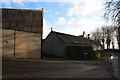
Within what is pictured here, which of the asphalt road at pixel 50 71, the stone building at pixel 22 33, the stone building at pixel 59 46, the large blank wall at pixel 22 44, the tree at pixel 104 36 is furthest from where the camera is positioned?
the tree at pixel 104 36

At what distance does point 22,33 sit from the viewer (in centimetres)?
2002

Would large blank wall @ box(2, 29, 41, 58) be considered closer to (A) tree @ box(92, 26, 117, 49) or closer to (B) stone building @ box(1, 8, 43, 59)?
(B) stone building @ box(1, 8, 43, 59)

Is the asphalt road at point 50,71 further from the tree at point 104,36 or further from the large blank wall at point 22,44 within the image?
the tree at point 104,36

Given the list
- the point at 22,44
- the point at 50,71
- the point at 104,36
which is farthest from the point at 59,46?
the point at 104,36

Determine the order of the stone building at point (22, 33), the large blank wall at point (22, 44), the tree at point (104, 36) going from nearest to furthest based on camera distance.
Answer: the large blank wall at point (22, 44), the stone building at point (22, 33), the tree at point (104, 36)

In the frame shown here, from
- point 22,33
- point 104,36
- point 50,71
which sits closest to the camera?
point 50,71

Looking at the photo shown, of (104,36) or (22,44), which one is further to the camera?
(104,36)

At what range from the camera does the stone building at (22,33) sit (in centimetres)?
1856

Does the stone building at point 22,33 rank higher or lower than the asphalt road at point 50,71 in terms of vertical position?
higher

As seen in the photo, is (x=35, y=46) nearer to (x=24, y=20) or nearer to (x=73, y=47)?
(x=24, y=20)

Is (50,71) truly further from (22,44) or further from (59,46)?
(59,46)

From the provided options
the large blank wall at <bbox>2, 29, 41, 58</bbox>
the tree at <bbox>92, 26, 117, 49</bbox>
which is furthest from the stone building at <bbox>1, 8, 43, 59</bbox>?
the tree at <bbox>92, 26, 117, 49</bbox>

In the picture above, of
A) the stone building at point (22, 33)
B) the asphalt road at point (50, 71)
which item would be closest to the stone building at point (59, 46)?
the stone building at point (22, 33)

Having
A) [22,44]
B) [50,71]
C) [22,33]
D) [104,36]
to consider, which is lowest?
[50,71]
